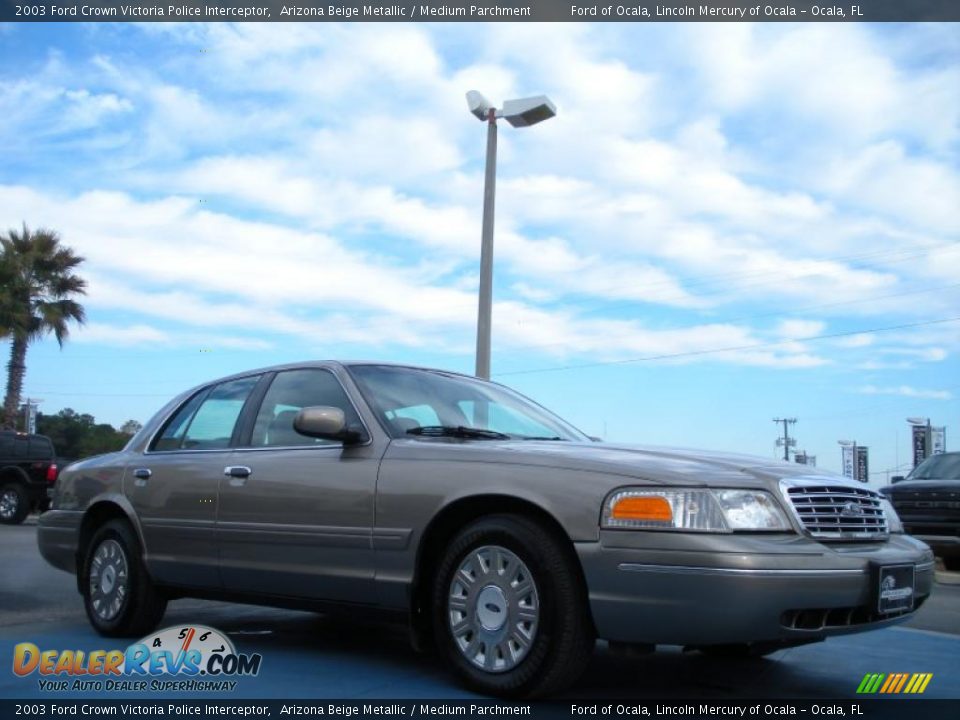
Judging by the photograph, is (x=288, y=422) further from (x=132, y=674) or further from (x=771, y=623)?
(x=771, y=623)

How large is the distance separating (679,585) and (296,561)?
1.98 metres

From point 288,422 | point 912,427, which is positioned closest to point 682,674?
point 288,422

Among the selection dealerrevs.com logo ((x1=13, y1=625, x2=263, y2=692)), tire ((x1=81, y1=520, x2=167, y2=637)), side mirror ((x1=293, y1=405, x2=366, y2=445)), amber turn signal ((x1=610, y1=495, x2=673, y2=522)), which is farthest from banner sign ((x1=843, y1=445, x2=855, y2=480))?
amber turn signal ((x1=610, y1=495, x2=673, y2=522))

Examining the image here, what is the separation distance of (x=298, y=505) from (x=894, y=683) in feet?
9.37

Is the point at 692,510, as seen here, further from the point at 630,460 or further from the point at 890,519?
the point at 890,519

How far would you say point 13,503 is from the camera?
18.8m

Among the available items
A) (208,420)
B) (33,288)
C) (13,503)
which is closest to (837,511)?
(208,420)

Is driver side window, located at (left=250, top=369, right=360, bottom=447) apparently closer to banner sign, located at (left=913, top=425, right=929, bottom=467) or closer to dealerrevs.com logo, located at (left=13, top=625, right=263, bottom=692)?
dealerrevs.com logo, located at (left=13, top=625, right=263, bottom=692)

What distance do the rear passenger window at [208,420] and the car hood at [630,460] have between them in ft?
4.56

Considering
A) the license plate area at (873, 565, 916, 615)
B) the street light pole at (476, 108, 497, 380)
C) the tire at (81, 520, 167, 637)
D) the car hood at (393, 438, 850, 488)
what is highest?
the street light pole at (476, 108, 497, 380)

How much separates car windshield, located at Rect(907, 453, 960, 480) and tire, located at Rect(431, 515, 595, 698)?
11049 mm

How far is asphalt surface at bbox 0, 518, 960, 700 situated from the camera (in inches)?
177

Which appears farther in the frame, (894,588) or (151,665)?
(151,665)

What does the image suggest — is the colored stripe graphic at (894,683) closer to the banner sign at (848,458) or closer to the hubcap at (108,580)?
the hubcap at (108,580)
